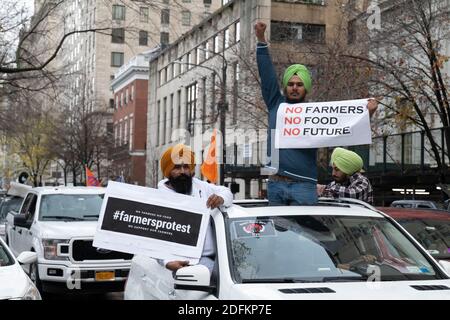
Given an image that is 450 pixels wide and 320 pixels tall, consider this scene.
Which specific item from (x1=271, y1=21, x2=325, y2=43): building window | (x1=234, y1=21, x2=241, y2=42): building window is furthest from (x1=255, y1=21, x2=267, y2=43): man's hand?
(x1=234, y1=21, x2=241, y2=42): building window

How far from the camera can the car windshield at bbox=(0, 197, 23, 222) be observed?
1769 cm

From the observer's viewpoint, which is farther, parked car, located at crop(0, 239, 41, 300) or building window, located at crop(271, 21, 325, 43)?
building window, located at crop(271, 21, 325, 43)

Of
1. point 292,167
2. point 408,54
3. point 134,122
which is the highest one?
point 134,122

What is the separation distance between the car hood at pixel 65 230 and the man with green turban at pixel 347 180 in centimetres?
480

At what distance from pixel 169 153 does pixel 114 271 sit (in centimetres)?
510

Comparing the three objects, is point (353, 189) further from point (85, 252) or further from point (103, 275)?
point (85, 252)

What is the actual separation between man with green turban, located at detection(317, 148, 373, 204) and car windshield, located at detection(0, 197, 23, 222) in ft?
39.0

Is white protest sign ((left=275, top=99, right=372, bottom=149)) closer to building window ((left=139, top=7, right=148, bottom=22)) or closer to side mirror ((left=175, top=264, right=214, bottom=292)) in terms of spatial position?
side mirror ((left=175, top=264, right=214, bottom=292))

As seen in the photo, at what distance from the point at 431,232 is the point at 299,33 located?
22.2m

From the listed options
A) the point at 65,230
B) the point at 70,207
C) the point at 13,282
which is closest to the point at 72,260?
the point at 65,230

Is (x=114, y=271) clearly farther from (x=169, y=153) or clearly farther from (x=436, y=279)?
(x=436, y=279)

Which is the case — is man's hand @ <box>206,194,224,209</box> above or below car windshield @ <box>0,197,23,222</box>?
above

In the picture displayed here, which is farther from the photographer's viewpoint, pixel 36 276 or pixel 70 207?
pixel 70 207

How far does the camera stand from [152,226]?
5414 millimetres
